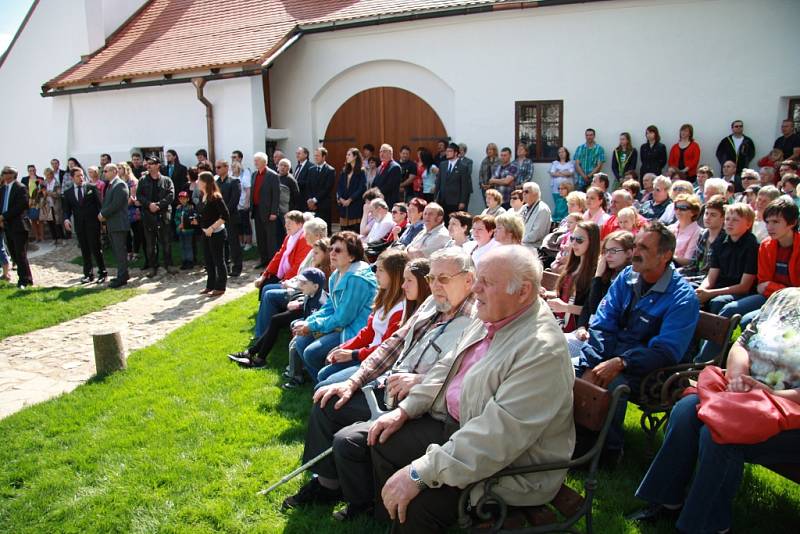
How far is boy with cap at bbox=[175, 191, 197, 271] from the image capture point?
11.8 metres

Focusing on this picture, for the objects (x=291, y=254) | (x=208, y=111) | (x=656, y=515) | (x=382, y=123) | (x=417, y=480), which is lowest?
(x=656, y=515)

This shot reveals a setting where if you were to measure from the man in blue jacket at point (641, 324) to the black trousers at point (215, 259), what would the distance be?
6992 mm

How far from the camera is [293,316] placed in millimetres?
6441

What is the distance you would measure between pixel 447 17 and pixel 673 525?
1168 cm

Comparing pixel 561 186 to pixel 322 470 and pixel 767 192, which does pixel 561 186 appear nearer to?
pixel 767 192

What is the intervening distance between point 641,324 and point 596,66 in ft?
29.6

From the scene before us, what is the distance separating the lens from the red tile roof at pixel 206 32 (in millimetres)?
14023

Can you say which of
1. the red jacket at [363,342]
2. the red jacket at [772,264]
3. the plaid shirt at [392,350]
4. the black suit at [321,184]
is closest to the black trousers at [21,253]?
the black suit at [321,184]

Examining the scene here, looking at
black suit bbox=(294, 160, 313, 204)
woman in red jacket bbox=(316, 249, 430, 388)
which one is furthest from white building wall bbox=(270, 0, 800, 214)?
woman in red jacket bbox=(316, 249, 430, 388)

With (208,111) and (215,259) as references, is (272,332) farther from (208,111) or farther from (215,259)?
(208,111)

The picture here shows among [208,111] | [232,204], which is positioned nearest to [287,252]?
[232,204]

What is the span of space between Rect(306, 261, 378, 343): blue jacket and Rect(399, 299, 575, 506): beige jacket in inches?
102

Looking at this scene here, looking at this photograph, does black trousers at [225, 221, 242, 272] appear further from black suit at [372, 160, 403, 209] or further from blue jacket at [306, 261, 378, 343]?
blue jacket at [306, 261, 378, 343]

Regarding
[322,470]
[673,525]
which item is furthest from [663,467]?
[322,470]
